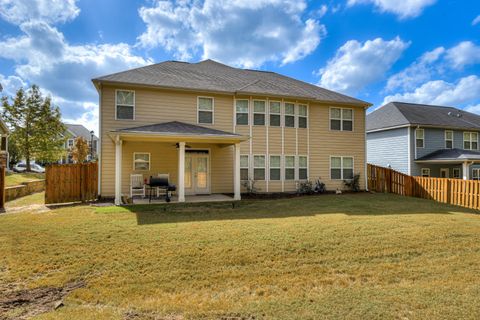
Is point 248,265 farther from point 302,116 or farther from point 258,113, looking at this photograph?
point 302,116

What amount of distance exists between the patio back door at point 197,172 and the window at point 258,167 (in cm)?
250

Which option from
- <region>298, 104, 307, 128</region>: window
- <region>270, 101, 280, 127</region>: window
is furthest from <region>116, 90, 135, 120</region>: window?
<region>298, 104, 307, 128</region>: window

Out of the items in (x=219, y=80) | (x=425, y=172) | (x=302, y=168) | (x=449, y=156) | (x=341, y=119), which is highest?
(x=219, y=80)

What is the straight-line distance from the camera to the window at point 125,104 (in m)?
12.0

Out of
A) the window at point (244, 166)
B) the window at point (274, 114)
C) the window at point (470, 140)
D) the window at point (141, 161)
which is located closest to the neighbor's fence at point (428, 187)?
the window at point (274, 114)

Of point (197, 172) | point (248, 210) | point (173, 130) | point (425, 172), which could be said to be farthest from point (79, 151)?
point (425, 172)

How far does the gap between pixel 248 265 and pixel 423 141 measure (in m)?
20.5

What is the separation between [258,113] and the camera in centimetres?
1408

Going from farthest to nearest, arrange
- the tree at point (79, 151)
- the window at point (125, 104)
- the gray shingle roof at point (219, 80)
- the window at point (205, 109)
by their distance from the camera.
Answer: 1. the tree at point (79, 151)
2. the window at point (205, 109)
3. the gray shingle roof at point (219, 80)
4. the window at point (125, 104)

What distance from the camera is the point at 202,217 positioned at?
799cm

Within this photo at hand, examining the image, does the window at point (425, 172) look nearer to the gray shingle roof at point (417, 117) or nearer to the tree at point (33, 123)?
the gray shingle roof at point (417, 117)

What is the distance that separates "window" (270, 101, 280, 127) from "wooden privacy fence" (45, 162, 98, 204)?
8966 mm

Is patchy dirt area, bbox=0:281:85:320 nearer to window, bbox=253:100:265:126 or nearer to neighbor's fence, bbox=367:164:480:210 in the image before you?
window, bbox=253:100:265:126

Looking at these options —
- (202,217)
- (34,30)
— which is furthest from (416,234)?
(34,30)
